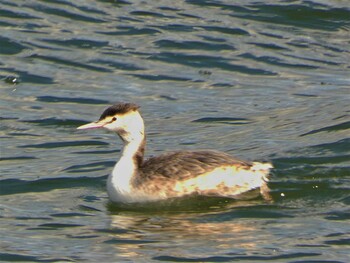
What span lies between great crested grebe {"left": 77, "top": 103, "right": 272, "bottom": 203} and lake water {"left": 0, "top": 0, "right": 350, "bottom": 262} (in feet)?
0.39

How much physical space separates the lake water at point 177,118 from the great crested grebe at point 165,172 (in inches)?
4.6

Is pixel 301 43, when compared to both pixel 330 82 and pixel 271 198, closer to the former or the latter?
pixel 330 82

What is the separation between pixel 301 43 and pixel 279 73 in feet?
5.93

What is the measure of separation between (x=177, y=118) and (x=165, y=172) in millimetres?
3516

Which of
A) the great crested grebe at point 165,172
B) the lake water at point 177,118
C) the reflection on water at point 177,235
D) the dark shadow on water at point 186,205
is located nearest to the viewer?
the reflection on water at point 177,235

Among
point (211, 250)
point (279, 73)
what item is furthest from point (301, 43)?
point (211, 250)

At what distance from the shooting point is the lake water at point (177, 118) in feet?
34.0

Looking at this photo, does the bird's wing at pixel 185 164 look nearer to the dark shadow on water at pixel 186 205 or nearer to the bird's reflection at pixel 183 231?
the dark shadow on water at pixel 186 205

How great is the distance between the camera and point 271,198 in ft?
38.1

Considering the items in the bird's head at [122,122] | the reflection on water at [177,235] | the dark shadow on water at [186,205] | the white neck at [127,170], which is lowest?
the dark shadow on water at [186,205]

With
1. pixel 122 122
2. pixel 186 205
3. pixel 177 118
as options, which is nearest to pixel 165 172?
pixel 186 205

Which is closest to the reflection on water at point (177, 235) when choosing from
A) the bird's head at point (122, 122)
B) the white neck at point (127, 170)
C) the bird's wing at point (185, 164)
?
the white neck at point (127, 170)

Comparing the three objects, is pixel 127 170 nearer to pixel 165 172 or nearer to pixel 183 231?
pixel 165 172

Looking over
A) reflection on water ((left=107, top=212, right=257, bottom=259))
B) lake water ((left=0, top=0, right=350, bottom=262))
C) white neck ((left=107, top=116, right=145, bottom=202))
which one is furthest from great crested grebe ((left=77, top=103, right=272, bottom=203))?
reflection on water ((left=107, top=212, right=257, bottom=259))
